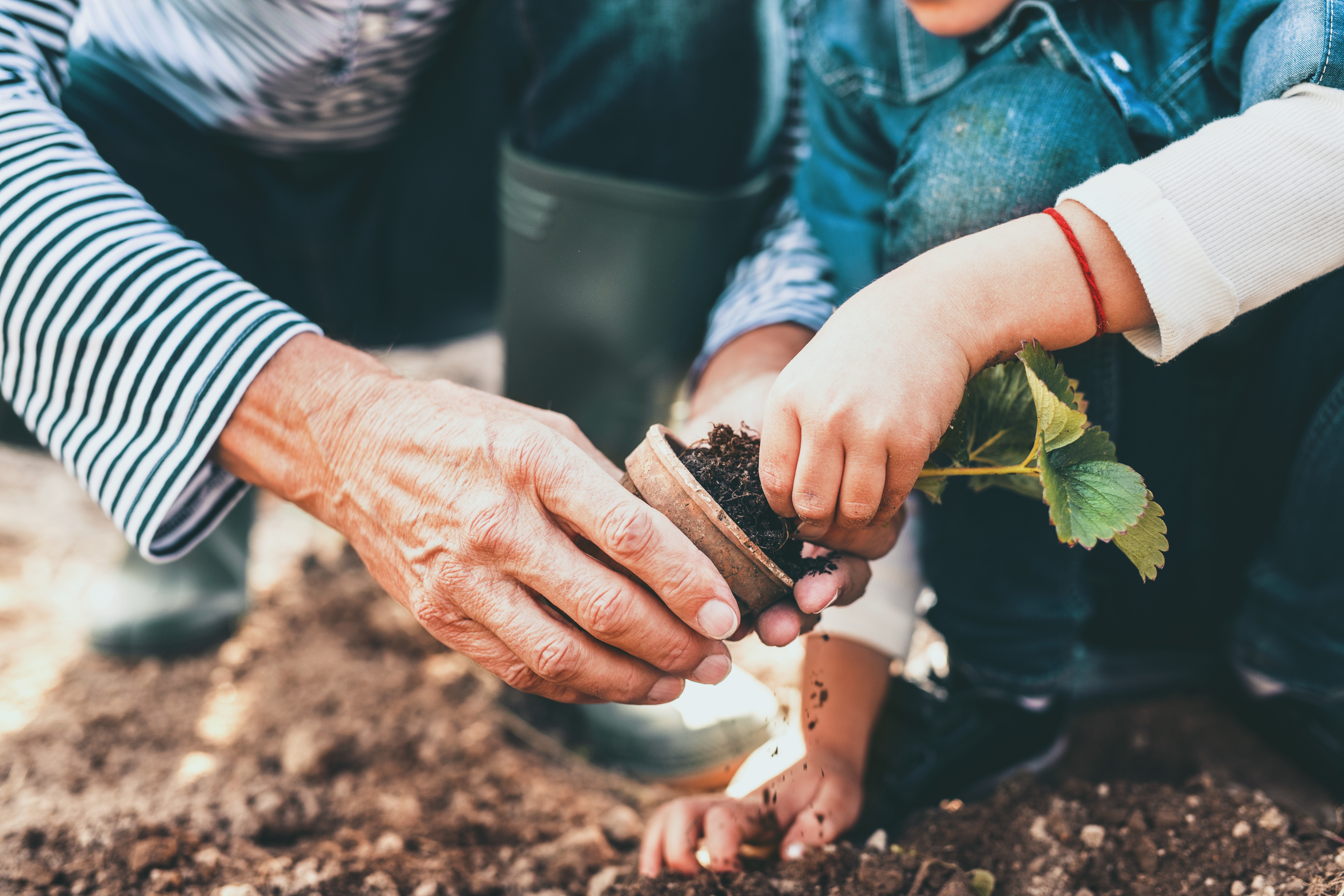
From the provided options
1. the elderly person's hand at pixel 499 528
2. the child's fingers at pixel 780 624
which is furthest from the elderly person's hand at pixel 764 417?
the elderly person's hand at pixel 499 528

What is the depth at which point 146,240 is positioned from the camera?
126 centimetres

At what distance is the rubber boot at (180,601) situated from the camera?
6.97 feet

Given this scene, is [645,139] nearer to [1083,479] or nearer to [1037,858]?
[1083,479]

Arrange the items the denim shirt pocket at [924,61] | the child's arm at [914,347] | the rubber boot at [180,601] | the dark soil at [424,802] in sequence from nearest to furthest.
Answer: the child's arm at [914,347] < the dark soil at [424,802] < the denim shirt pocket at [924,61] < the rubber boot at [180,601]

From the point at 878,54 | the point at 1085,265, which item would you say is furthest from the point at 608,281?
the point at 1085,265

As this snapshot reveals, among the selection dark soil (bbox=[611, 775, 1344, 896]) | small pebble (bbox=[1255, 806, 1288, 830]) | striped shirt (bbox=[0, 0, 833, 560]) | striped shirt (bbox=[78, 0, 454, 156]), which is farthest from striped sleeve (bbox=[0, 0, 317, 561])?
small pebble (bbox=[1255, 806, 1288, 830])

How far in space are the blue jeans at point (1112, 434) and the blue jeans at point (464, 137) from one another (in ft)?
1.13

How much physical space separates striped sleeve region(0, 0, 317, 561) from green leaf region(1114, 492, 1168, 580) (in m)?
1.14

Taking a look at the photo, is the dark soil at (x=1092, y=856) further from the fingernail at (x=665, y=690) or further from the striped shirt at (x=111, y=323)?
the striped shirt at (x=111, y=323)

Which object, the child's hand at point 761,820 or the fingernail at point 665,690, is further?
the child's hand at point 761,820

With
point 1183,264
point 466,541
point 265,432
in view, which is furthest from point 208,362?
point 1183,264

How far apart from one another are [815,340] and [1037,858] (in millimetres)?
825

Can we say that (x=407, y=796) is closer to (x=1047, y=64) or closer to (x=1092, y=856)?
(x=1092, y=856)

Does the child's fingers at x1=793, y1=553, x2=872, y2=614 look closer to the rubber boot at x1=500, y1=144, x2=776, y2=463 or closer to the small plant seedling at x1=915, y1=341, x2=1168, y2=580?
the small plant seedling at x1=915, y1=341, x2=1168, y2=580
